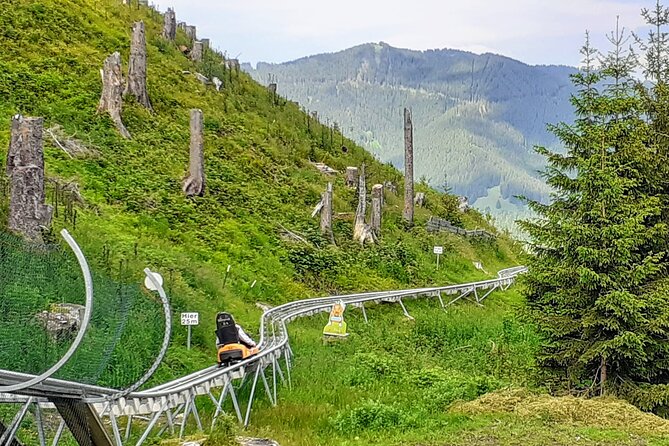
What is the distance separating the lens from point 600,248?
44.7 feet

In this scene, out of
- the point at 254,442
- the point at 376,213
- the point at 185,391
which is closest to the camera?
the point at 254,442

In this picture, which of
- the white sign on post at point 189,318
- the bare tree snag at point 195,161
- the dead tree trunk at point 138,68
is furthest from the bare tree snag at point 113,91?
the white sign on post at point 189,318

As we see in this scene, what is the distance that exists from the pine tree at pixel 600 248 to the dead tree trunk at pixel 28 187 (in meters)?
9.30

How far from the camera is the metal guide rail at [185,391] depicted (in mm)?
6254

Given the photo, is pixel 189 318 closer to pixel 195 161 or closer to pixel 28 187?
pixel 28 187

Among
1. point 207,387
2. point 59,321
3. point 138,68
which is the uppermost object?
point 138,68

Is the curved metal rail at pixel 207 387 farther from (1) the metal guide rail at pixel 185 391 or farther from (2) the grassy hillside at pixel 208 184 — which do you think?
(2) the grassy hillside at pixel 208 184

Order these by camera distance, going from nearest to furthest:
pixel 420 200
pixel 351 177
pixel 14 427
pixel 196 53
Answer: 1. pixel 14 427
2. pixel 351 177
3. pixel 196 53
4. pixel 420 200

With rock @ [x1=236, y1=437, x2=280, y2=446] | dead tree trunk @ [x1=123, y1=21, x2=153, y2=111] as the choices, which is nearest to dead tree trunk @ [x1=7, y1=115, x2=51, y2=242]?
rock @ [x1=236, y1=437, x2=280, y2=446]

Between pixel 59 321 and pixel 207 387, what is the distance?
4.46 meters

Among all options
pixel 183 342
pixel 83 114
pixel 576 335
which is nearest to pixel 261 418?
pixel 183 342

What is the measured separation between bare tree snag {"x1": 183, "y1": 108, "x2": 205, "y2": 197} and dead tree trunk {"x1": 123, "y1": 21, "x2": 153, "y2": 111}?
493cm

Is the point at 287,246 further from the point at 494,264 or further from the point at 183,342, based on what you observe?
the point at 494,264

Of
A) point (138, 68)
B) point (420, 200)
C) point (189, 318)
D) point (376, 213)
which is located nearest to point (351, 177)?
point (376, 213)
